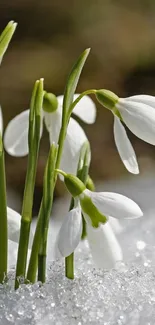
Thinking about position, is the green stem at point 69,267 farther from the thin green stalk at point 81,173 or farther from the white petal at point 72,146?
the white petal at point 72,146

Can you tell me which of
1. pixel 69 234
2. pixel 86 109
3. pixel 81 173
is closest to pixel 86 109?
pixel 86 109

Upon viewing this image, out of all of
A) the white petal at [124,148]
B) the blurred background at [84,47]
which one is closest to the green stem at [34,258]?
the white petal at [124,148]

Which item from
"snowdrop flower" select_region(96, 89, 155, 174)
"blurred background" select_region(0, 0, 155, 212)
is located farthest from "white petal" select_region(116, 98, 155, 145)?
"blurred background" select_region(0, 0, 155, 212)

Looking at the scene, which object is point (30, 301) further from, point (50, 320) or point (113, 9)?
point (113, 9)

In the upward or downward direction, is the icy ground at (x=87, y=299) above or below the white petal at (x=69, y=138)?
below

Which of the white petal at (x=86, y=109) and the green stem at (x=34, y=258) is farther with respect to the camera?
the white petal at (x=86, y=109)

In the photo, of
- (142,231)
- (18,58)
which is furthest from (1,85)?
(142,231)
